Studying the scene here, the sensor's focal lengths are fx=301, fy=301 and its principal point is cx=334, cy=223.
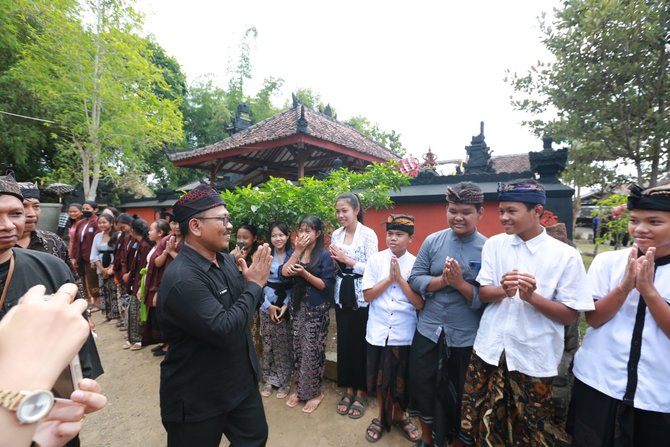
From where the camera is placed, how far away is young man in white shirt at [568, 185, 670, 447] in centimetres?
165

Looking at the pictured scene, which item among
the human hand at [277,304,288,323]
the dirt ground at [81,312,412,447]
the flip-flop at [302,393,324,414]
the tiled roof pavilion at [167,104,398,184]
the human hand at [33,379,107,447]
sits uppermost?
the tiled roof pavilion at [167,104,398,184]

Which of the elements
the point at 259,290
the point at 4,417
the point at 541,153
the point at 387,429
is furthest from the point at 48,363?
the point at 541,153

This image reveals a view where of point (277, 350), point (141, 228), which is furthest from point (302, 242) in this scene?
point (141, 228)

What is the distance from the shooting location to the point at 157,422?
10.3 ft

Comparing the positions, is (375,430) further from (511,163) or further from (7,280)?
(511,163)

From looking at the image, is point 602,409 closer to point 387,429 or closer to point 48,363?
A: point 387,429

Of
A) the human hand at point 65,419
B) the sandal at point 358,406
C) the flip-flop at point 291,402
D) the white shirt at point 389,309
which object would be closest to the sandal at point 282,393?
the flip-flop at point 291,402

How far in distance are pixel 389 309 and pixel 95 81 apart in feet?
46.7

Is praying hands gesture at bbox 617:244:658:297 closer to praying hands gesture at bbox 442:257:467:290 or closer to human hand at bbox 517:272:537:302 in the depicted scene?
human hand at bbox 517:272:537:302

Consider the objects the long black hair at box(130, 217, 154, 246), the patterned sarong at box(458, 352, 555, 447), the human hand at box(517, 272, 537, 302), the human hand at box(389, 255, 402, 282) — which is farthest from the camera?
the long black hair at box(130, 217, 154, 246)

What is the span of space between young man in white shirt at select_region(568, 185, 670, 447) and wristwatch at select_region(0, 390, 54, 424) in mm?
2510

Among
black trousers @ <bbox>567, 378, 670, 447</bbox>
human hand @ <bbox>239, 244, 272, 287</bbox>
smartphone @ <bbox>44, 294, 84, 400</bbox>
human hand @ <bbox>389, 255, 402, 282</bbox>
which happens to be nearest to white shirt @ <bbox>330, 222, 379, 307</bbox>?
human hand @ <bbox>389, 255, 402, 282</bbox>

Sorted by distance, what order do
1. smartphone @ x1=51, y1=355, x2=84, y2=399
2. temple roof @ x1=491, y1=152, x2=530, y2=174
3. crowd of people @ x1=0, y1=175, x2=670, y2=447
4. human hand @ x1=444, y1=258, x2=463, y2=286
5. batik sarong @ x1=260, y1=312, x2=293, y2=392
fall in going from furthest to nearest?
1. temple roof @ x1=491, y1=152, x2=530, y2=174
2. batik sarong @ x1=260, y1=312, x2=293, y2=392
3. human hand @ x1=444, y1=258, x2=463, y2=286
4. crowd of people @ x1=0, y1=175, x2=670, y2=447
5. smartphone @ x1=51, y1=355, x2=84, y2=399

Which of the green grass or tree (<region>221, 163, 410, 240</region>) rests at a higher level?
tree (<region>221, 163, 410, 240</region>)
